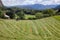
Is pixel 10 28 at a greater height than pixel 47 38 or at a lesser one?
greater

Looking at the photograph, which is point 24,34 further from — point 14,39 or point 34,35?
point 14,39

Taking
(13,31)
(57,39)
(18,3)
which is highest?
(18,3)

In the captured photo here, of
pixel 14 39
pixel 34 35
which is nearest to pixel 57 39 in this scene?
pixel 34 35

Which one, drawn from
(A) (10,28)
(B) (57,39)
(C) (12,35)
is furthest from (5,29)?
(B) (57,39)

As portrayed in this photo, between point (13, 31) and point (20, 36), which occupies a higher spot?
point (13, 31)

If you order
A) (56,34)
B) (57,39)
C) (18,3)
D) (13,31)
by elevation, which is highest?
(18,3)

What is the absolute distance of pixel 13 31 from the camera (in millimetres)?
32156

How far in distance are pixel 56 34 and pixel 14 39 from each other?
8.31 meters

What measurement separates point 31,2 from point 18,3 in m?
12.1

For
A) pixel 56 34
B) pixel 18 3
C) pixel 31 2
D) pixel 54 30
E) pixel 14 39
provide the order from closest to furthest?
pixel 14 39 < pixel 56 34 < pixel 54 30 < pixel 18 3 < pixel 31 2

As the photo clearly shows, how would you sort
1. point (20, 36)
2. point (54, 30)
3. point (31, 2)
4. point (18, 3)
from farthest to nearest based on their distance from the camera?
point (31, 2) < point (18, 3) < point (54, 30) < point (20, 36)

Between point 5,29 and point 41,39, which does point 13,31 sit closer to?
point 5,29

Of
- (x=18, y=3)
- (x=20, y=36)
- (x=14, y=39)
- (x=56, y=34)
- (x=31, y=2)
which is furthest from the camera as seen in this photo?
(x=31, y=2)

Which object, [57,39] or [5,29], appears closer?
[57,39]
